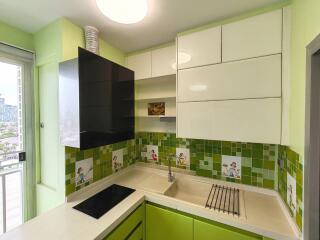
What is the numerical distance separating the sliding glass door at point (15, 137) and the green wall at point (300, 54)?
2.03 meters

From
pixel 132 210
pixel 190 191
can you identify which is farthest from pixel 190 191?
pixel 132 210

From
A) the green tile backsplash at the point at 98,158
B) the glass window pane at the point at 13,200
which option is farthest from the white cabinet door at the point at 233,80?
the glass window pane at the point at 13,200

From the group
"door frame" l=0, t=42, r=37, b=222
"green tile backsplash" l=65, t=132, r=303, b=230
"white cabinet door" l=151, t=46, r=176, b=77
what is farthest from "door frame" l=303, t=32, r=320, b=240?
"door frame" l=0, t=42, r=37, b=222

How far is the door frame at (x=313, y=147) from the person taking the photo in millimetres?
721

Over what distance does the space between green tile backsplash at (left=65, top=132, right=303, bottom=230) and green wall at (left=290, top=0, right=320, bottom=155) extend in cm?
15

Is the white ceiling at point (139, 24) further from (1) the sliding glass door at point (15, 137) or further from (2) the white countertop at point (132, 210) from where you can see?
(2) the white countertop at point (132, 210)

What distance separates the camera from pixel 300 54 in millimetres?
874

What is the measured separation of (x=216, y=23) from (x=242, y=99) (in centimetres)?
68

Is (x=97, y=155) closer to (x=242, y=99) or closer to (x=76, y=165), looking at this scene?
(x=76, y=165)

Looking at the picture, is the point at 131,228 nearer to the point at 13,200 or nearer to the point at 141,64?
the point at 13,200

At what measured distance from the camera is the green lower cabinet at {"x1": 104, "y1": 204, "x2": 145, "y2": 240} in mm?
1015

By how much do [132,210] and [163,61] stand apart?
1.42 meters

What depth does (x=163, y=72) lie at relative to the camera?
5.24ft

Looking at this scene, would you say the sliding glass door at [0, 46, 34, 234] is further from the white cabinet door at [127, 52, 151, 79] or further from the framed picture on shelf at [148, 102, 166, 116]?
the framed picture on shelf at [148, 102, 166, 116]
